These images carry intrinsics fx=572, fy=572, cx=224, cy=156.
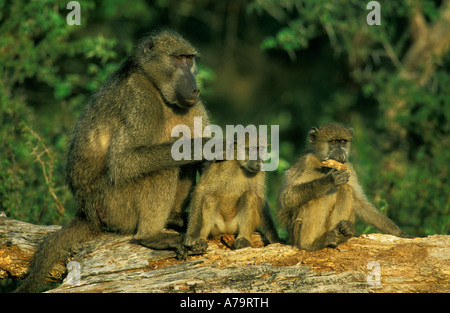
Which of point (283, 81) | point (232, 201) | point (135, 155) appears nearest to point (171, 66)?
point (135, 155)

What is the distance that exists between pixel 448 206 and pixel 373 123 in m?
4.68

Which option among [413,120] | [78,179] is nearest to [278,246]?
[78,179]

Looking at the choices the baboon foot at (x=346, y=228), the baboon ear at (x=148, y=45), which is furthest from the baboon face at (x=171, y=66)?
the baboon foot at (x=346, y=228)

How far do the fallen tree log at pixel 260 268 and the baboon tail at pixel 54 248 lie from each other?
5.7 inches

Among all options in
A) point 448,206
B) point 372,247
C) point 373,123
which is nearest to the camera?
point 372,247

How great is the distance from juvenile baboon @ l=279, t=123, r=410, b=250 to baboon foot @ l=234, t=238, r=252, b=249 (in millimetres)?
360

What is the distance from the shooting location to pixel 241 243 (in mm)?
4781

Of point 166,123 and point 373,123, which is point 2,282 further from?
point 373,123

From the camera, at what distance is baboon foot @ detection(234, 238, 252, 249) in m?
4.76

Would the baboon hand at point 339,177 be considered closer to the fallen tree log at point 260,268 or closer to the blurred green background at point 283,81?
the fallen tree log at point 260,268

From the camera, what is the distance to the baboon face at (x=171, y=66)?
5.19 metres

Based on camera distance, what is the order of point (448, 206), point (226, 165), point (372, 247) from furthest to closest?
point (448, 206) → point (226, 165) → point (372, 247)

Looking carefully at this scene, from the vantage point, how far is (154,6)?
43.8 feet

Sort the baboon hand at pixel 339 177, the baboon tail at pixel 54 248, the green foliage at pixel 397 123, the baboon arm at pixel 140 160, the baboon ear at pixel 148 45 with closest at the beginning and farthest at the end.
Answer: the baboon hand at pixel 339 177 < the baboon tail at pixel 54 248 < the baboon arm at pixel 140 160 < the baboon ear at pixel 148 45 < the green foliage at pixel 397 123
